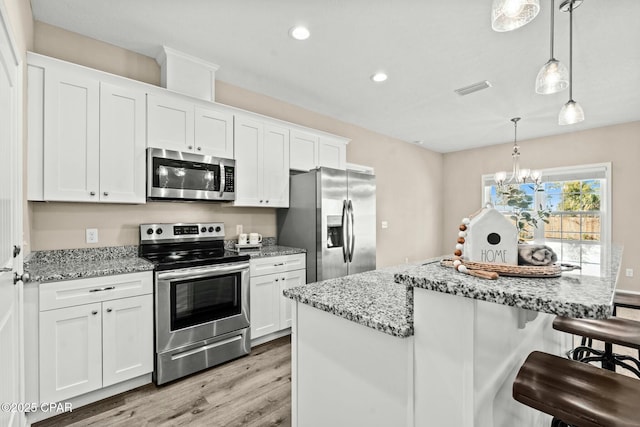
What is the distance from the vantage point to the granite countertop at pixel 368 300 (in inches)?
38.5

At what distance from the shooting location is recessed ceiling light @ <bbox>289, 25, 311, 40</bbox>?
7.73ft

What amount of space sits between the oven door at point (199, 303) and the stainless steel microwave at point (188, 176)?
2.30 ft

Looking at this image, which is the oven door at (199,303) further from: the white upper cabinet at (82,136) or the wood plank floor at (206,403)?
the white upper cabinet at (82,136)

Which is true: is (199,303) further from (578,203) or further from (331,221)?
(578,203)

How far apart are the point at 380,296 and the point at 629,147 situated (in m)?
5.70

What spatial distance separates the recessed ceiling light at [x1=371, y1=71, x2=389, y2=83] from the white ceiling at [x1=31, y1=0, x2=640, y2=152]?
0.25ft

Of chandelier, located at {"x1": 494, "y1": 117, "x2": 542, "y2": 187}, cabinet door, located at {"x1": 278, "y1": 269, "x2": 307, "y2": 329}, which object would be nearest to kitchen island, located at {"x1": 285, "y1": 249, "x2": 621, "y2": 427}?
cabinet door, located at {"x1": 278, "y1": 269, "x2": 307, "y2": 329}

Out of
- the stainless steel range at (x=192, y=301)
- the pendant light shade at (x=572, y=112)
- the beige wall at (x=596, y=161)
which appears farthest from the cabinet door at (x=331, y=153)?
the beige wall at (x=596, y=161)

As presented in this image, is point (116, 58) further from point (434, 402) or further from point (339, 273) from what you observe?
point (434, 402)

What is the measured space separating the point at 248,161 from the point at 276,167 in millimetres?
351

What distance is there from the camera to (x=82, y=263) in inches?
92.0

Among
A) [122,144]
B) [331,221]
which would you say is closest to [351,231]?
[331,221]

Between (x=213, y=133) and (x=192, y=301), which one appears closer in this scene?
(x=192, y=301)

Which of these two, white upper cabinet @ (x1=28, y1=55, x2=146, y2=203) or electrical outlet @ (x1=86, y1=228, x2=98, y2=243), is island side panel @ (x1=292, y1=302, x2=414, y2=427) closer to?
white upper cabinet @ (x1=28, y1=55, x2=146, y2=203)
